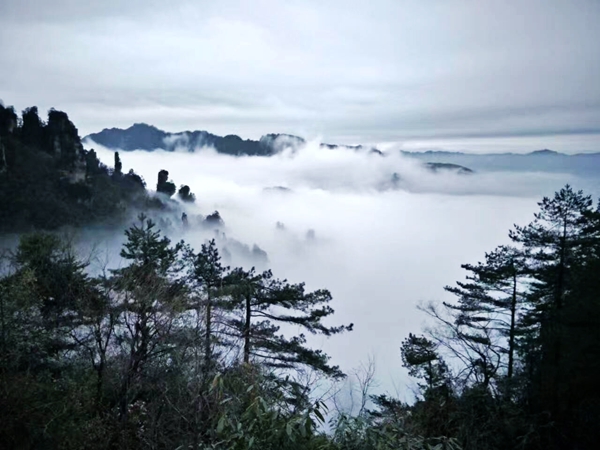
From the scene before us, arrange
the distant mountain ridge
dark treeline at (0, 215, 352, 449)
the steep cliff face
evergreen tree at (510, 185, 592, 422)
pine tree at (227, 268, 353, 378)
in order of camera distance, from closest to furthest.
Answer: dark treeline at (0, 215, 352, 449), evergreen tree at (510, 185, 592, 422), pine tree at (227, 268, 353, 378), the steep cliff face, the distant mountain ridge

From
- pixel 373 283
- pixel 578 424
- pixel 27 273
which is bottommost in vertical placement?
pixel 373 283

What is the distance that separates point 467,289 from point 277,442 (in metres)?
13.7

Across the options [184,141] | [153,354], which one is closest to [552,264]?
[153,354]

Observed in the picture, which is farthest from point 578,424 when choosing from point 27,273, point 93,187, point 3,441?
point 93,187

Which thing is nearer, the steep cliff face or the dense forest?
the dense forest

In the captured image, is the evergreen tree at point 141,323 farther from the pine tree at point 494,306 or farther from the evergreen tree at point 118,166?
the evergreen tree at point 118,166

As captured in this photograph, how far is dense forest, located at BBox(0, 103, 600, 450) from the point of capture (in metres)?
5.82

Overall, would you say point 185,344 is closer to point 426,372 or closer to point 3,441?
point 3,441

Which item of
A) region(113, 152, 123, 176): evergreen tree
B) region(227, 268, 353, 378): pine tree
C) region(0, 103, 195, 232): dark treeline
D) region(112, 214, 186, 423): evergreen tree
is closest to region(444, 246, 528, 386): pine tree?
region(227, 268, 353, 378): pine tree

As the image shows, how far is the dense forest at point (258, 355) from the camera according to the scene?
5820 millimetres

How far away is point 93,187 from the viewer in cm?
4634

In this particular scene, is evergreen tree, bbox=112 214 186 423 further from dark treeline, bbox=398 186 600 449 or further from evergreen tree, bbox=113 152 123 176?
evergreen tree, bbox=113 152 123 176

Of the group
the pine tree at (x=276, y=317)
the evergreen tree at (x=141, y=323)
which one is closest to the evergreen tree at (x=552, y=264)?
the pine tree at (x=276, y=317)

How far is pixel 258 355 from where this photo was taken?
1408cm
